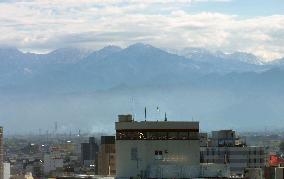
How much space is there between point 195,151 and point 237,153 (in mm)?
78272

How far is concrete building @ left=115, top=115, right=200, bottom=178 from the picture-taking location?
190ft

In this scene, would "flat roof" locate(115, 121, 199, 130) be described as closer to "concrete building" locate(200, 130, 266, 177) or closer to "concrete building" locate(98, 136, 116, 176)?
"concrete building" locate(98, 136, 116, 176)

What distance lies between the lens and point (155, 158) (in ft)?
191

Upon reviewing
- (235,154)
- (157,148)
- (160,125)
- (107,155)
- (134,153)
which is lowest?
(134,153)

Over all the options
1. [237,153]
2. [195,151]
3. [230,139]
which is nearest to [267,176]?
[195,151]

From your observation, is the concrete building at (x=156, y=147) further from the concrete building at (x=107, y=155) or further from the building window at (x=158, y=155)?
the concrete building at (x=107, y=155)

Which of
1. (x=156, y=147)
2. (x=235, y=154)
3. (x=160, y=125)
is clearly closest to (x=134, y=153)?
(x=156, y=147)

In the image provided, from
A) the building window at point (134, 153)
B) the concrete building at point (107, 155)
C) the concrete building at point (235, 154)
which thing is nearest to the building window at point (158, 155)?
the building window at point (134, 153)

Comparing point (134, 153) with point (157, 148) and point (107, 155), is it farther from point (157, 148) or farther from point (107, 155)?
point (107, 155)

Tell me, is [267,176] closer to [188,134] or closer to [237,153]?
[188,134]

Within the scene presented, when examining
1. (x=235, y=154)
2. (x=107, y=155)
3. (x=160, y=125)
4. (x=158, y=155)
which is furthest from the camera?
(x=235, y=154)

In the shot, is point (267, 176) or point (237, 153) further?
point (237, 153)

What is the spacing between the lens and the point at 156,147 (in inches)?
2281

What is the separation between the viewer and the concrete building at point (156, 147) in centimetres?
5781
